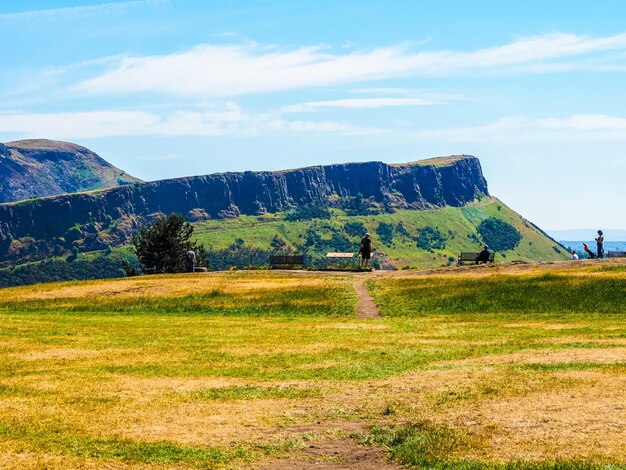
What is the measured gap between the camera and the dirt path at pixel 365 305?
149ft

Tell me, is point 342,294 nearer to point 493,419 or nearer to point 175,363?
point 175,363

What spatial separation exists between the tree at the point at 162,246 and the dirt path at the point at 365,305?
232 feet

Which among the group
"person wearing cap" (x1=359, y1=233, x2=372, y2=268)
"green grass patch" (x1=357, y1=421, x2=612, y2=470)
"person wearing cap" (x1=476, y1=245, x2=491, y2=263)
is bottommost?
"green grass patch" (x1=357, y1=421, x2=612, y2=470)

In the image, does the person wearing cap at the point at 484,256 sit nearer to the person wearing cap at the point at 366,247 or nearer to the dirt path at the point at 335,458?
the person wearing cap at the point at 366,247

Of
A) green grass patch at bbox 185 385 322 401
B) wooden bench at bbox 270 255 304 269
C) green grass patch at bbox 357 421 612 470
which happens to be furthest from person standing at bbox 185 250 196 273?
green grass patch at bbox 357 421 612 470

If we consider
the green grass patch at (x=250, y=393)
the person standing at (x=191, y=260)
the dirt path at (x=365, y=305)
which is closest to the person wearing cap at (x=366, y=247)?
the dirt path at (x=365, y=305)

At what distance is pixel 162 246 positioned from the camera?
411 feet

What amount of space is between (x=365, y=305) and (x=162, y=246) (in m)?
81.9

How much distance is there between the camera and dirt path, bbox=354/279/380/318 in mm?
45562

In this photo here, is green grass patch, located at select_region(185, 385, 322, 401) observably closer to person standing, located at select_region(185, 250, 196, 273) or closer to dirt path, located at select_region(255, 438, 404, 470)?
dirt path, located at select_region(255, 438, 404, 470)

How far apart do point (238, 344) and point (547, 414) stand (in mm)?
17321

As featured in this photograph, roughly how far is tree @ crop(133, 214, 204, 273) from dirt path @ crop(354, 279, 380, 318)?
70.8m

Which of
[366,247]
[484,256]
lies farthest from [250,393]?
[484,256]

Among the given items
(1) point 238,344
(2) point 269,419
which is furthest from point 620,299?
(2) point 269,419
